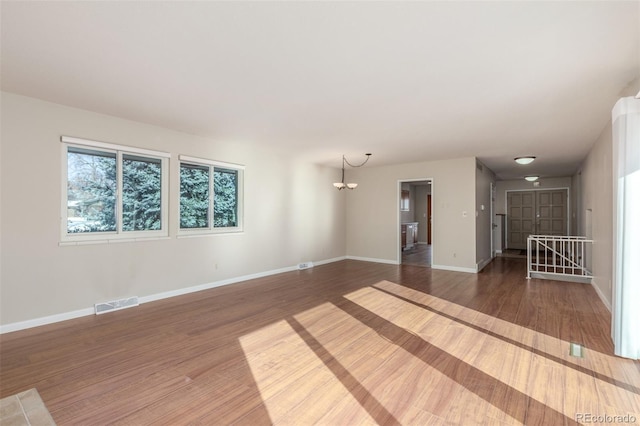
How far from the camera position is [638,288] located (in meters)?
2.74

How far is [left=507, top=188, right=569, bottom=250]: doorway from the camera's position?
10375 mm

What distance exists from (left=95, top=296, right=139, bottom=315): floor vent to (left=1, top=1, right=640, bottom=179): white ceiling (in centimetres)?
259

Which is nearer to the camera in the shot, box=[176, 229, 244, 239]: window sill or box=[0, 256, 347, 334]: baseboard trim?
box=[0, 256, 347, 334]: baseboard trim

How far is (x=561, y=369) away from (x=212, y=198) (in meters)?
5.27

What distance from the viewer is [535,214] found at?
35.6ft

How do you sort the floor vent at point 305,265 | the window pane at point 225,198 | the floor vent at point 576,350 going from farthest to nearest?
the floor vent at point 305,265
the window pane at point 225,198
the floor vent at point 576,350

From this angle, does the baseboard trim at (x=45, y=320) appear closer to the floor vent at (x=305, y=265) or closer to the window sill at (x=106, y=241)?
the window sill at (x=106, y=241)

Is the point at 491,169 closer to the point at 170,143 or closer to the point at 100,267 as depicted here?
the point at 170,143

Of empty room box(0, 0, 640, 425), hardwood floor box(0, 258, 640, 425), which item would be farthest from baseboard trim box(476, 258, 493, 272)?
hardwood floor box(0, 258, 640, 425)

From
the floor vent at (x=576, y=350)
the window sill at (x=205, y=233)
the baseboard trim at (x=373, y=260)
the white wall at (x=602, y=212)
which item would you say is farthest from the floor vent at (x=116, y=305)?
the white wall at (x=602, y=212)

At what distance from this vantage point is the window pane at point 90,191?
13.0 ft

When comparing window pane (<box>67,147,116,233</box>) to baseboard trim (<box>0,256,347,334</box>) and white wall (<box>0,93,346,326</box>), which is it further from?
baseboard trim (<box>0,256,347,334</box>)

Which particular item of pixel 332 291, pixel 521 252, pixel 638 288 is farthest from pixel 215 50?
pixel 521 252

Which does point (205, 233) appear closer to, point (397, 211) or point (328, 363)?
point (328, 363)
